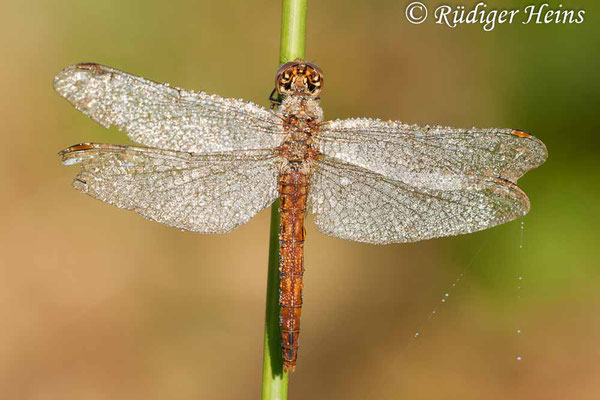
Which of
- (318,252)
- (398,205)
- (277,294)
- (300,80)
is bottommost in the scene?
(277,294)

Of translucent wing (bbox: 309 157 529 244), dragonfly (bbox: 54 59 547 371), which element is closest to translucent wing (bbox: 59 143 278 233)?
dragonfly (bbox: 54 59 547 371)

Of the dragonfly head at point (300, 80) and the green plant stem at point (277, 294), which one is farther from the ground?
the dragonfly head at point (300, 80)

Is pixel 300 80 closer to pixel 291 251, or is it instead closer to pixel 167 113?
pixel 167 113

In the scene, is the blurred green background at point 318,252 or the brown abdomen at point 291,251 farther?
the blurred green background at point 318,252

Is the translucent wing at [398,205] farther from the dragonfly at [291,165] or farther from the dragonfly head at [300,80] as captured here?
the dragonfly head at [300,80]

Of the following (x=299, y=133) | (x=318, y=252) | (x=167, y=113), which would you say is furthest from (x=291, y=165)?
(x=318, y=252)

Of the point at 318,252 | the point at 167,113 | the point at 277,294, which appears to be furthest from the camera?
the point at 318,252

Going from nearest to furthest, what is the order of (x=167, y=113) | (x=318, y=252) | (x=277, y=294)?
1. (x=277, y=294)
2. (x=167, y=113)
3. (x=318, y=252)

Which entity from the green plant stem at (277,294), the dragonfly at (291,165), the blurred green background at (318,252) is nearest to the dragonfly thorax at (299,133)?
the dragonfly at (291,165)
